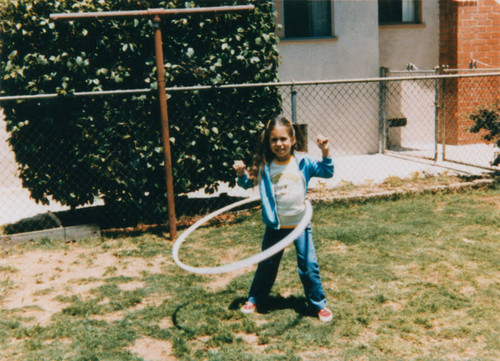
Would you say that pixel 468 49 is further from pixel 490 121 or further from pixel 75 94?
pixel 75 94

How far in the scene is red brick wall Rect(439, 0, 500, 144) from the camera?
11.5m

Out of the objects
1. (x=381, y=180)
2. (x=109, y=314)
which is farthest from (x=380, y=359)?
(x=381, y=180)

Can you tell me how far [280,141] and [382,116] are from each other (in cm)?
789

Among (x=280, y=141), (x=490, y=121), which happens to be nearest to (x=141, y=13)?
(x=280, y=141)

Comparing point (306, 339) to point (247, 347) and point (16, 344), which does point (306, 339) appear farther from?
point (16, 344)

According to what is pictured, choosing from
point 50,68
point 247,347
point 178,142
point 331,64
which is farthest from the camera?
point 331,64

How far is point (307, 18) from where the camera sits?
1120 cm

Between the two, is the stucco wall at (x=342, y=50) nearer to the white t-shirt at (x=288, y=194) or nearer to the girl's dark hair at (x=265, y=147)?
the girl's dark hair at (x=265, y=147)

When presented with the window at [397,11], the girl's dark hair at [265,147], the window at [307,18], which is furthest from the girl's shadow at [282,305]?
the window at [397,11]

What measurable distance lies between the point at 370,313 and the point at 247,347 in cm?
103

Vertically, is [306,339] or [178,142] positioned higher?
[178,142]

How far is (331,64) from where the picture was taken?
11125 mm

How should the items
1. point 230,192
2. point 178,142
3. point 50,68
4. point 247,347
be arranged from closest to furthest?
point 247,347
point 50,68
point 178,142
point 230,192

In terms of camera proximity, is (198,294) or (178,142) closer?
(198,294)
